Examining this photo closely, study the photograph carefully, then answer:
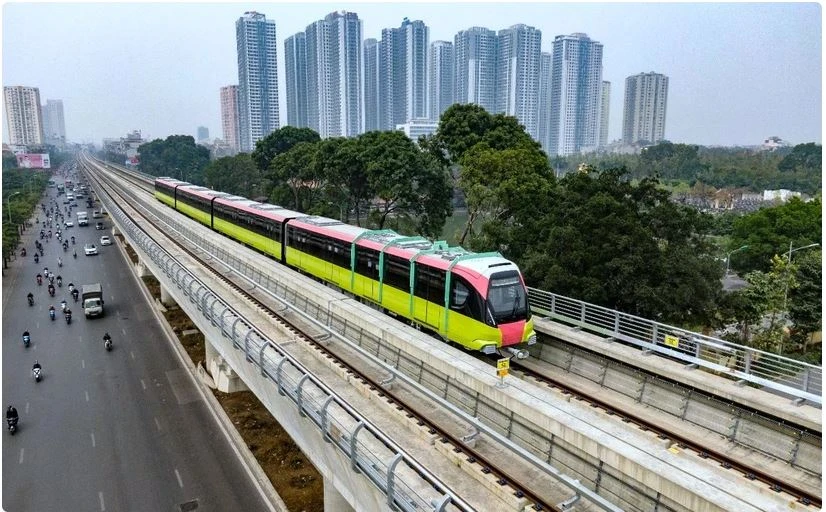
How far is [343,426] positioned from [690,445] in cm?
670

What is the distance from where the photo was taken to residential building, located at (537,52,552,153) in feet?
537

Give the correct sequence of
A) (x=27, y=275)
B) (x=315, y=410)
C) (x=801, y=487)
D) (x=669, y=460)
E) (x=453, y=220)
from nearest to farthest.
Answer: (x=669, y=460) → (x=801, y=487) → (x=315, y=410) → (x=27, y=275) → (x=453, y=220)

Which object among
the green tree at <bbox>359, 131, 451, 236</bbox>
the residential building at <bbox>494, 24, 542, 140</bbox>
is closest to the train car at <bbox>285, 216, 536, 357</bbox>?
the green tree at <bbox>359, 131, 451, 236</bbox>

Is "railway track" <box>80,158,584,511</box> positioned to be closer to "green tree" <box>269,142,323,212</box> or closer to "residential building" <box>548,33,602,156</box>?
"green tree" <box>269,142,323,212</box>

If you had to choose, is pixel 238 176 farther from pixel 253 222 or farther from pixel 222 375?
pixel 222 375

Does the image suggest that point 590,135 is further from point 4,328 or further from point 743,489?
point 743,489

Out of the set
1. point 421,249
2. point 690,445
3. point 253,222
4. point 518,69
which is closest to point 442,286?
point 421,249

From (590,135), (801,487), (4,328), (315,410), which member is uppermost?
(590,135)

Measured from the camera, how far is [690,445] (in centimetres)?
1065

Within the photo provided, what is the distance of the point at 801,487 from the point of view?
9.18 metres

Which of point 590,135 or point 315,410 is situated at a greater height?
point 590,135

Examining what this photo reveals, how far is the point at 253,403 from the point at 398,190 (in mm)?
16032

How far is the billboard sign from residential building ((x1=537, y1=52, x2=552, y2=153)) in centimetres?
13691

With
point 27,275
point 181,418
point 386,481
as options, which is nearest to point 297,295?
point 181,418
